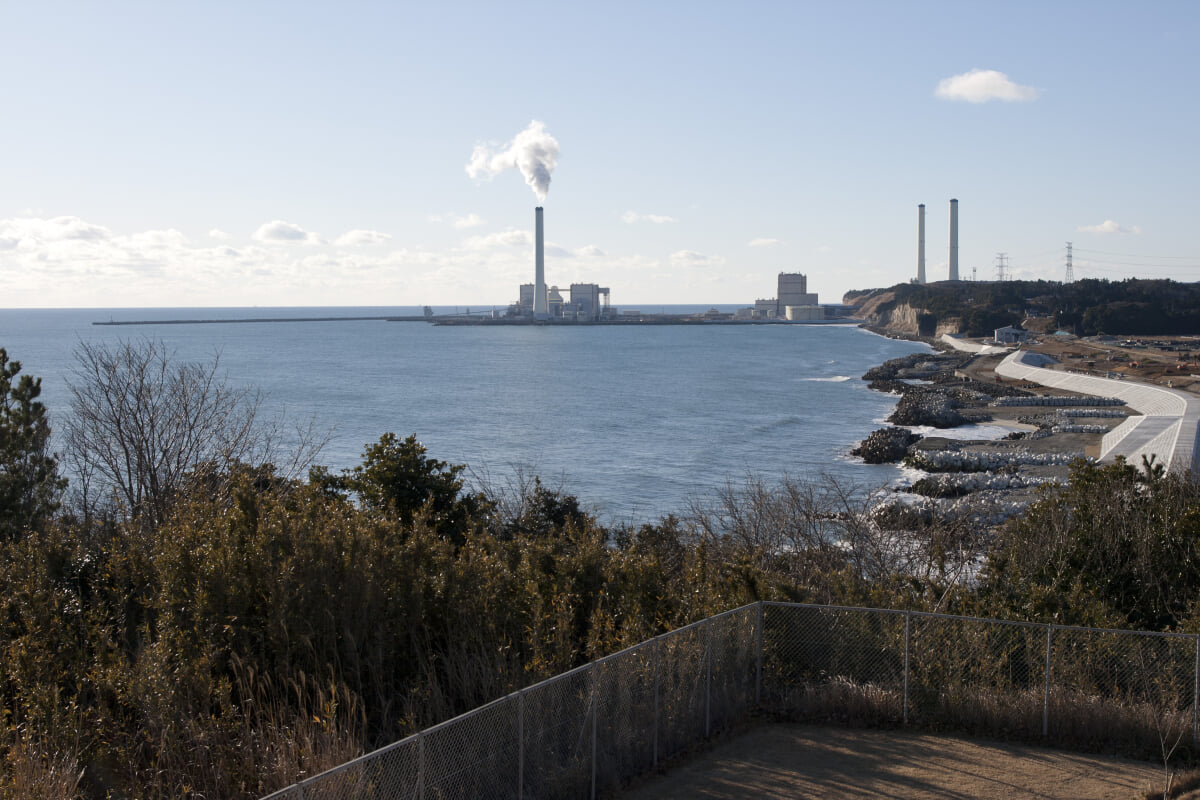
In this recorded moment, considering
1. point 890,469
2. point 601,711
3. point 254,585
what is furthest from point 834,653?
point 890,469

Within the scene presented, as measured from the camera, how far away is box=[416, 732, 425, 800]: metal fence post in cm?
761

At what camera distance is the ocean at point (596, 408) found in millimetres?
48625

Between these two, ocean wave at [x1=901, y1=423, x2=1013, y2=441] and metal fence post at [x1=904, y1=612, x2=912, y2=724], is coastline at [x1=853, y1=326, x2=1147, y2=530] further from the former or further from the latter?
metal fence post at [x1=904, y1=612, x2=912, y2=724]

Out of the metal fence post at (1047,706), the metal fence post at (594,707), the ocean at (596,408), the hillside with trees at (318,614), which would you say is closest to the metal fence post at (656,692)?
the hillside with trees at (318,614)

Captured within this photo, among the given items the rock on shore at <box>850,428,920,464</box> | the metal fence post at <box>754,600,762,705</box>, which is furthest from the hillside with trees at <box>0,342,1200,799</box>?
the rock on shore at <box>850,428,920,464</box>

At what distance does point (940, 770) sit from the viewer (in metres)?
10.5

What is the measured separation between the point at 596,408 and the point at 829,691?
225 feet

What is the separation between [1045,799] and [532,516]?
57.8ft

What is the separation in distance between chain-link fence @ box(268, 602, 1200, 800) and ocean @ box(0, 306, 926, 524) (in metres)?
15.3

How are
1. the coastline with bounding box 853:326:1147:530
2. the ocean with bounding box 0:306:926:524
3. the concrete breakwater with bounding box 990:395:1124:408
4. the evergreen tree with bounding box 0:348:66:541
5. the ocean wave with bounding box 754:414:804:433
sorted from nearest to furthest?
1. the evergreen tree with bounding box 0:348:66:541
2. the coastline with bounding box 853:326:1147:530
3. the ocean with bounding box 0:306:926:524
4. the ocean wave with bounding box 754:414:804:433
5. the concrete breakwater with bounding box 990:395:1124:408

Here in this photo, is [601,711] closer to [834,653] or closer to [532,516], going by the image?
[834,653]

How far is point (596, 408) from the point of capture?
265ft

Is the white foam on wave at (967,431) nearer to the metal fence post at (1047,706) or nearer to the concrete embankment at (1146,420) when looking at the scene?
the concrete embankment at (1146,420)

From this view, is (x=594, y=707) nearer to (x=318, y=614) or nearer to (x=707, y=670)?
(x=707, y=670)
